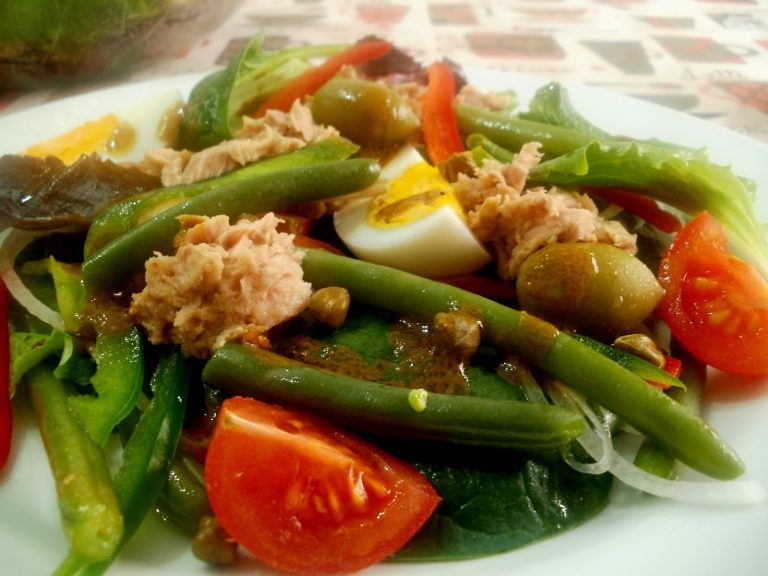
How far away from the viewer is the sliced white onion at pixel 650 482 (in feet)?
5.62

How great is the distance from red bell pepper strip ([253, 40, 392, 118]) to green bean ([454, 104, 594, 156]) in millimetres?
681

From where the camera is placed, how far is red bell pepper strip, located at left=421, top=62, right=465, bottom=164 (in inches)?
118

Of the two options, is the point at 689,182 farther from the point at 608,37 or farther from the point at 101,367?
the point at 608,37

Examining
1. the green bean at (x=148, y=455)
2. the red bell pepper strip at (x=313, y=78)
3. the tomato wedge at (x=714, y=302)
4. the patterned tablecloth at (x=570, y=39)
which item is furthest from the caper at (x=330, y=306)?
the patterned tablecloth at (x=570, y=39)

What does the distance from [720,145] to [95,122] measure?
124 inches

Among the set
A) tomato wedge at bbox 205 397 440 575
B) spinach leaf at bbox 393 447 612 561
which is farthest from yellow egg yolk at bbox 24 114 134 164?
spinach leaf at bbox 393 447 612 561

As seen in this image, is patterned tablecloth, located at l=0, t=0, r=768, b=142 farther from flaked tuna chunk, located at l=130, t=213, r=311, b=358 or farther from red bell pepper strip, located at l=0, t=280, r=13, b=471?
flaked tuna chunk, located at l=130, t=213, r=311, b=358

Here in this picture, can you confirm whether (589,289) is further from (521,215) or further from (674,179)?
(674,179)

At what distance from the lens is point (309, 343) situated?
2.15 meters

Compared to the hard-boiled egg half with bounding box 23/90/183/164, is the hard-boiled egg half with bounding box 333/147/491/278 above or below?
below

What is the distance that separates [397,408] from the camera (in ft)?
5.89

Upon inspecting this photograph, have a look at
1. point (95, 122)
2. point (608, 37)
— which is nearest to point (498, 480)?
point (95, 122)

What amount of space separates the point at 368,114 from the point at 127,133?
1.36 meters

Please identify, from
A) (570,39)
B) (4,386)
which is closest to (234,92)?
(4,386)
